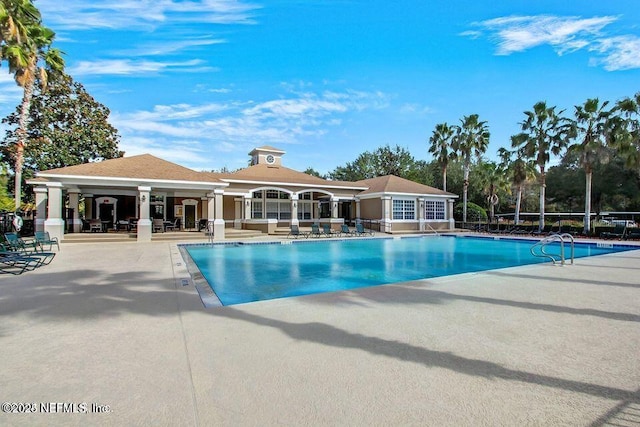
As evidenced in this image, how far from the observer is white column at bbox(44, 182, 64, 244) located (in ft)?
59.5

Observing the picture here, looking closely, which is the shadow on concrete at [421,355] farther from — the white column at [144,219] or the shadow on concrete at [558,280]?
the white column at [144,219]

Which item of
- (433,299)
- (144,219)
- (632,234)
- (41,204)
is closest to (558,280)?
(433,299)

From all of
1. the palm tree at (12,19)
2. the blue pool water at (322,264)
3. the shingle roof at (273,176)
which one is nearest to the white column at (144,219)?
the blue pool water at (322,264)

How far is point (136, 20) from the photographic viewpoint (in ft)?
43.0

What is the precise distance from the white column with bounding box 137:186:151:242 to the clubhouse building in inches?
2.0

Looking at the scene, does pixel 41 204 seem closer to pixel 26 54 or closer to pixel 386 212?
pixel 26 54

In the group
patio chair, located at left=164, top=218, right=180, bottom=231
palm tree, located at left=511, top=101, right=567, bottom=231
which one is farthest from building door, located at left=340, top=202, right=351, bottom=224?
palm tree, located at left=511, top=101, right=567, bottom=231

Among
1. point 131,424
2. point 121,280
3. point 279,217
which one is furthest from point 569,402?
point 279,217

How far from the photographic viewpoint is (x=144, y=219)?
1945 cm

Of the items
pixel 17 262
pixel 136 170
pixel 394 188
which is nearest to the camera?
pixel 17 262

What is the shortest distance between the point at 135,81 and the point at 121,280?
16367 millimetres

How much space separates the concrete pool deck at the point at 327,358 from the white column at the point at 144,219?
13.3 m

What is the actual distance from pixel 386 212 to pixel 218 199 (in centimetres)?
1333

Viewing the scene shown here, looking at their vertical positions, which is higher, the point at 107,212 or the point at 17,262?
the point at 107,212
